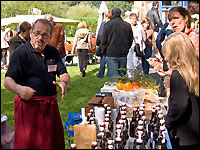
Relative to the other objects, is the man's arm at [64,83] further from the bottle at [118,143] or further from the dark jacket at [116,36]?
the dark jacket at [116,36]

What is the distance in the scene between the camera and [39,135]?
242 cm

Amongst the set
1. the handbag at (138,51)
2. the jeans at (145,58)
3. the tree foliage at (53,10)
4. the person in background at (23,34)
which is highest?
the tree foliage at (53,10)

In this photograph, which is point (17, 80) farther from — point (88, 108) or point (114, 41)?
point (114, 41)

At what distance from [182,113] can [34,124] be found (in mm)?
1108

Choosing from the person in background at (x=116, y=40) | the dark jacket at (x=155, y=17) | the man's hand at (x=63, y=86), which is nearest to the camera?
the man's hand at (x=63, y=86)

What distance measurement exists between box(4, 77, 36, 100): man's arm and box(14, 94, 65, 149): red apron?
177 millimetres

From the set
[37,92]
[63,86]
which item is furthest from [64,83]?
[37,92]

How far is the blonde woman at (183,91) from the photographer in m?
2.24

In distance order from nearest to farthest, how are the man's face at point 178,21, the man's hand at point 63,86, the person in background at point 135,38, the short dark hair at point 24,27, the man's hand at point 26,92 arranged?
the man's hand at point 26,92
the man's hand at point 63,86
the man's face at point 178,21
the short dark hair at point 24,27
the person in background at point 135,38

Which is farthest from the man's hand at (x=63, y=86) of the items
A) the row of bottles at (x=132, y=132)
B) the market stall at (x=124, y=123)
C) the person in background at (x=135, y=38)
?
the person in background at (x=135, y=38)

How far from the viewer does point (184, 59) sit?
89.5 inches

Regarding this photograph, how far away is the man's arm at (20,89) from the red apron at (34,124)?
177 mm

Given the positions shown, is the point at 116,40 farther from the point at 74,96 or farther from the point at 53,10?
the point at 53,10

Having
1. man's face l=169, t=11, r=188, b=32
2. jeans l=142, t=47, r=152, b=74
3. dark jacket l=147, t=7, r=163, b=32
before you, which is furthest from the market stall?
dark jacket l=147, t=7, r=163, b=32
